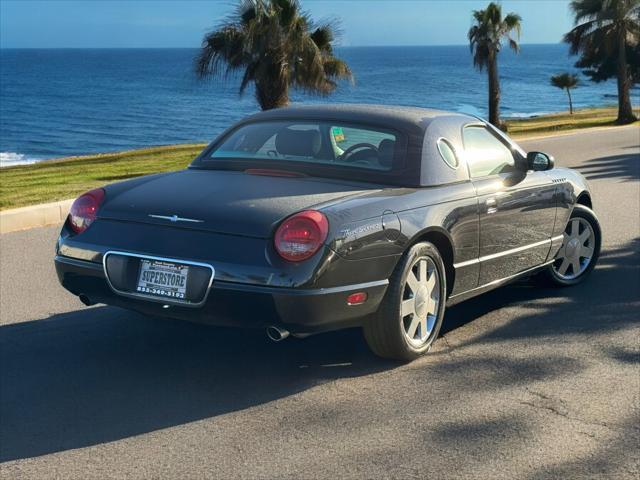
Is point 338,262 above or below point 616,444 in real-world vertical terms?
above

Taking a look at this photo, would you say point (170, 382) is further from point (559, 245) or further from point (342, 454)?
point (559, 245)

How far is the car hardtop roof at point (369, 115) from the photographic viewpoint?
19.4ft

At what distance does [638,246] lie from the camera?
9117 millimetres

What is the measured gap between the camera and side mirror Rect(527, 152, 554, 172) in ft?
21.6

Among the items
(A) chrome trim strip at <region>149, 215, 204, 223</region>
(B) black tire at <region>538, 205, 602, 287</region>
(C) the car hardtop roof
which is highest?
(C) the car hardtop roof

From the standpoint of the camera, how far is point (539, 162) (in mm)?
6598

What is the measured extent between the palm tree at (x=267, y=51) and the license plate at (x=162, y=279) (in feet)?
58.2

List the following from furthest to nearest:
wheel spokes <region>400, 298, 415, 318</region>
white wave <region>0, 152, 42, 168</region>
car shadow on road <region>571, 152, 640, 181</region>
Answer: white wave <region>0, 152, 42, 168</region> → car shadow on road <region>571, 152, 640, 181</region> → wheel spokes <region>400, 298, 415, 318</region>

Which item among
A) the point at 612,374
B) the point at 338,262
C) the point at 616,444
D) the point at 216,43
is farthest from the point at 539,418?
the point at 216,43

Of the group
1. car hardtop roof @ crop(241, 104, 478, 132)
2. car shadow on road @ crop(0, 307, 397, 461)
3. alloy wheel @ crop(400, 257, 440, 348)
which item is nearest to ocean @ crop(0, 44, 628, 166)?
car hardtop roof @ crop(241, 104, 478, 132)

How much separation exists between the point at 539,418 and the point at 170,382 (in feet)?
6.37

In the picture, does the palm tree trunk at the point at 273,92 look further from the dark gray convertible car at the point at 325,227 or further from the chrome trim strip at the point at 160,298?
the chrome trim strip at the point at 160,298

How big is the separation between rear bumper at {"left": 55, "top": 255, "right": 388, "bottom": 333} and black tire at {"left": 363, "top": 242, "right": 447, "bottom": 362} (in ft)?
0.27

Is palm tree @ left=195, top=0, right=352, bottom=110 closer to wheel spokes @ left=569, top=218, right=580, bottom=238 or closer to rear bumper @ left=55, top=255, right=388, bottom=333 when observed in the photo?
wheel spokes @ left=569, top=218, right=580, bottom=238
